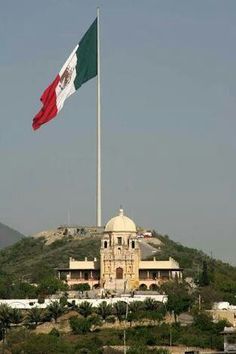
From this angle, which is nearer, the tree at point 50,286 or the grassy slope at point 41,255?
the tree at point 50,286

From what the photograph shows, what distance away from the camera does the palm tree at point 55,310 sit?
84312 millimetres

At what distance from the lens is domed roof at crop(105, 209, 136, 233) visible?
316 feet

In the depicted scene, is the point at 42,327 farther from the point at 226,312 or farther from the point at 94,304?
the point at 226,312

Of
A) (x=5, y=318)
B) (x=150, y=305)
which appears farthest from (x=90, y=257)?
(x=5, y=318)

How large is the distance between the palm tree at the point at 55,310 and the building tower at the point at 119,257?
37.9 feet

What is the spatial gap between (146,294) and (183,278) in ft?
34.0

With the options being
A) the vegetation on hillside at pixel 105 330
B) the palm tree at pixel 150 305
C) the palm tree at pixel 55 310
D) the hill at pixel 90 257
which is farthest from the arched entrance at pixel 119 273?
the palm tree at pixel 55 310

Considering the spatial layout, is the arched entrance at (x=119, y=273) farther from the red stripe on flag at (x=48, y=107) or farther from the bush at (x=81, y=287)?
the red stripe on flag at (x=48, y=107)

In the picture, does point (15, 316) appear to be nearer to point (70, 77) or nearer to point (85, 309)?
point (85, 309)

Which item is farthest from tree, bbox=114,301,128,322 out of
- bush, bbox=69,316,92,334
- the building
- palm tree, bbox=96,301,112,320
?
the building

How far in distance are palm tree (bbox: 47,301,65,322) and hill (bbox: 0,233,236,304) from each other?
11306 mm

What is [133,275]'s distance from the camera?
318 ft

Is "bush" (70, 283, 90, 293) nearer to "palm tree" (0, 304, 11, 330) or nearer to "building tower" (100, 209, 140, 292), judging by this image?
"building tower" (100, 209, 140, 292)

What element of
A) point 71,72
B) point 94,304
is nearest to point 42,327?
point 94,304
